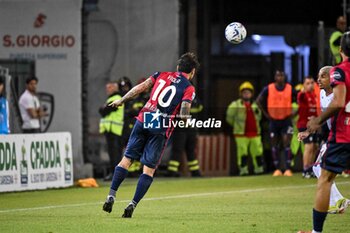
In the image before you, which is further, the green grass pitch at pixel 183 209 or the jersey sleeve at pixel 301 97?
the jersey sleeve at pixel 301 97

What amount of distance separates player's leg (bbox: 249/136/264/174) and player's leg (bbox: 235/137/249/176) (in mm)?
158

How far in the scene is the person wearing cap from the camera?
91.1 ft

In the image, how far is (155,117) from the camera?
15.9 meters

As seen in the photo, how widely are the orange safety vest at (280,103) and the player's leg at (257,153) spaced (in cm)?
130

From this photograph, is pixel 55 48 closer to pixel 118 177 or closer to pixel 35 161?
pixel 35 161

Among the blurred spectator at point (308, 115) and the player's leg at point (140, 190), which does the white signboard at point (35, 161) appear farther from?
the player's leg at point (140, 190)

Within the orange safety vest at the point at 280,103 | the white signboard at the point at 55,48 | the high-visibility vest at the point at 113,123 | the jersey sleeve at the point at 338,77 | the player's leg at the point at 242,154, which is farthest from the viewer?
the player's leg at the point at 242,154

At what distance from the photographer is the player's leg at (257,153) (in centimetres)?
2772

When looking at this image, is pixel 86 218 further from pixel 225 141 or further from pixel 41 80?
pixel 225 141

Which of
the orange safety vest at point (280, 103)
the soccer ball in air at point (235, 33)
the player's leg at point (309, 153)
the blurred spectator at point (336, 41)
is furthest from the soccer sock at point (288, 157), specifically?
the soccer ball in air at point (235, 33)

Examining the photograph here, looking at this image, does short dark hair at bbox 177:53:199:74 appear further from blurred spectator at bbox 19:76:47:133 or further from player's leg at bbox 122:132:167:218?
blurred spectator at bbox 19:76:47:133

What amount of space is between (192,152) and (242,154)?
1.32m

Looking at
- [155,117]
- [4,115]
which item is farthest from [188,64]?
[4,115]

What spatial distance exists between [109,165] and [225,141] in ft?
11.2
